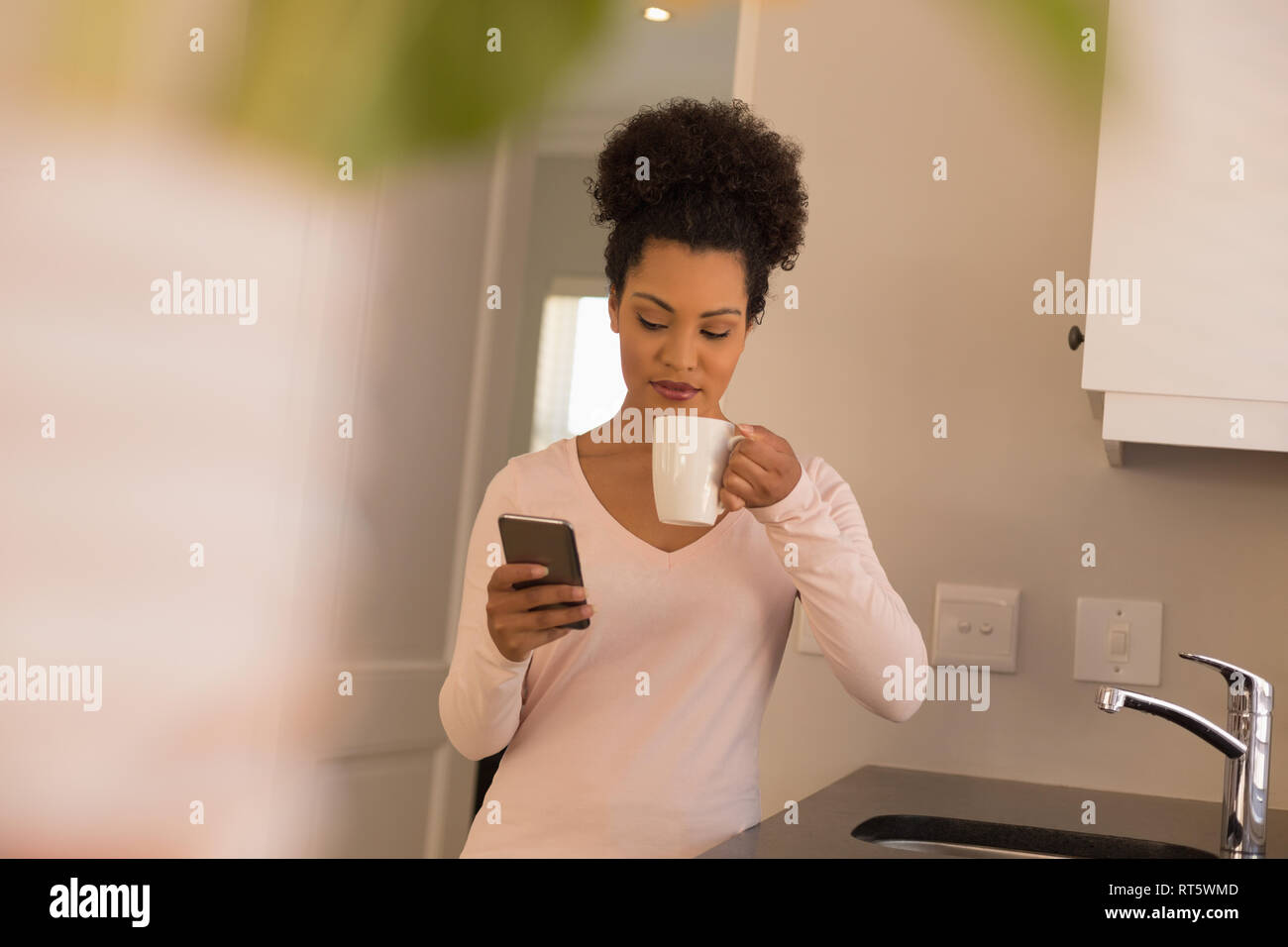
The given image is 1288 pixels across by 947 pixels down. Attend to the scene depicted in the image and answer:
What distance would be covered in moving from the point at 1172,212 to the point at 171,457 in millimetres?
1532

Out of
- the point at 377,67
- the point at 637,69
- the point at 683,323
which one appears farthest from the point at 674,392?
the point at 637,69

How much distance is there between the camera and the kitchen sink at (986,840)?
1.25 m

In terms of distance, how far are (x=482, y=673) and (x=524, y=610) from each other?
0.42 ft

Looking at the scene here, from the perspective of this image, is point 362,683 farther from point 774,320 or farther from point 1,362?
point 774,320

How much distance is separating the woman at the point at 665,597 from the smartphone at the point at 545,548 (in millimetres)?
98

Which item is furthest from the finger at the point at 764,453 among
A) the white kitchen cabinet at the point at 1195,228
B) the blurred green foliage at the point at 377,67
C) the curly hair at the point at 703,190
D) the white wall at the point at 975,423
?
the blurred green foliage at the point at 377,67

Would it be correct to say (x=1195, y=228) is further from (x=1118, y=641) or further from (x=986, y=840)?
(x=986, y=840)

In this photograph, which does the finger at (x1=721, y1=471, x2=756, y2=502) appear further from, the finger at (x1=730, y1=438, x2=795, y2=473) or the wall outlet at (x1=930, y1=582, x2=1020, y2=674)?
the wall outlet at (x1=930, y1=582, x2=1020, y2=674)

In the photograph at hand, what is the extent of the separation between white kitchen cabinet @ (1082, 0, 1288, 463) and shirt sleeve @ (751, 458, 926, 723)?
13.6 inches

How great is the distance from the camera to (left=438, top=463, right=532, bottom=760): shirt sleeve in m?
1.07

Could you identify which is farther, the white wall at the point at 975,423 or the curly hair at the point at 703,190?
the white wall at the point at 975,423

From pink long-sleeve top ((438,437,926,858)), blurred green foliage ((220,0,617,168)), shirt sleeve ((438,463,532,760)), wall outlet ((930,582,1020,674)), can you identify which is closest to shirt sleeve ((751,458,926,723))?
pink long-sleeve top ((438,437,926,858))

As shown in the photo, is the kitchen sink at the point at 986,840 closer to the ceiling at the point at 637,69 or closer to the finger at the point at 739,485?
the finger at the point at 739,485
